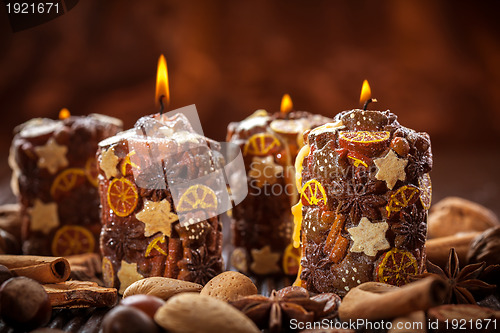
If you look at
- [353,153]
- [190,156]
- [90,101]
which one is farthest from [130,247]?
[90,101]

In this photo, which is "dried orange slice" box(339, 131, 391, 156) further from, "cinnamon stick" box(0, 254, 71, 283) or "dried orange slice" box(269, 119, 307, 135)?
"cinnamon stick" box(0, 254, 71, 283)

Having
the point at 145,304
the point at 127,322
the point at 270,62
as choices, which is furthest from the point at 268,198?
the point at 270,62

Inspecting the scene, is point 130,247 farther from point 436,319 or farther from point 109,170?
→ point 436,319

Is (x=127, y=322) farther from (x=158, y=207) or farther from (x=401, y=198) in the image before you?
(x=401, y=198)

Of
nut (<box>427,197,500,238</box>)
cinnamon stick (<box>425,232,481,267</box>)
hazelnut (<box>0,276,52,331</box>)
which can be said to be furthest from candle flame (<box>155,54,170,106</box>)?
nut (<box>427,197,500,238</box>)

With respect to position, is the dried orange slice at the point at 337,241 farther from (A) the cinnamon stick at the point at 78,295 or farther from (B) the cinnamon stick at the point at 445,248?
(A) the cinnamon stick at the point at 78,295
